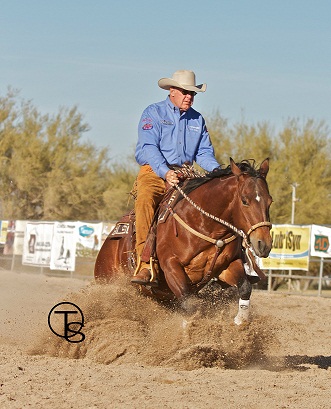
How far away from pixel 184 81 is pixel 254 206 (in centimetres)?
182

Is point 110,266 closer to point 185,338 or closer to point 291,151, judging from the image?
point 185,338

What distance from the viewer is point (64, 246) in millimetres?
20703

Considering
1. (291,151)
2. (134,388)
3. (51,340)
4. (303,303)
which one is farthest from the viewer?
(291,151)

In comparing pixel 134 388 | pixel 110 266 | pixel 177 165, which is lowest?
pixel 134 388

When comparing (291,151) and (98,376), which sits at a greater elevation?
(291,151)

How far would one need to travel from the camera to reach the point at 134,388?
17.5 feet

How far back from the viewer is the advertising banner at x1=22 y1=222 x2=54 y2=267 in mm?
21062

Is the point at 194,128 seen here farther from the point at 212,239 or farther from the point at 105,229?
the point at 105,229

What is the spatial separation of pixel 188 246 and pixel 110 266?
1664 mm

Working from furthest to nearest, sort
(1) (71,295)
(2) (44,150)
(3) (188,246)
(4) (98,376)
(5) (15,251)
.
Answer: (2) (44,150)
(5) (15,251)
(1) (71,295)
(3) (188,246)
(4) (98,376)

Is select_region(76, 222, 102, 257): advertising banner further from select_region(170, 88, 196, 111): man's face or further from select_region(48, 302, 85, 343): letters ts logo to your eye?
select_region(170, 88, 196, 111): man's face

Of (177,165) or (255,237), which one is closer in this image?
(255,237)

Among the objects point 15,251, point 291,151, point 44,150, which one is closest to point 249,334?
point 15,251

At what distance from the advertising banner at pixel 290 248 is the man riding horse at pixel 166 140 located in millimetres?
9463
